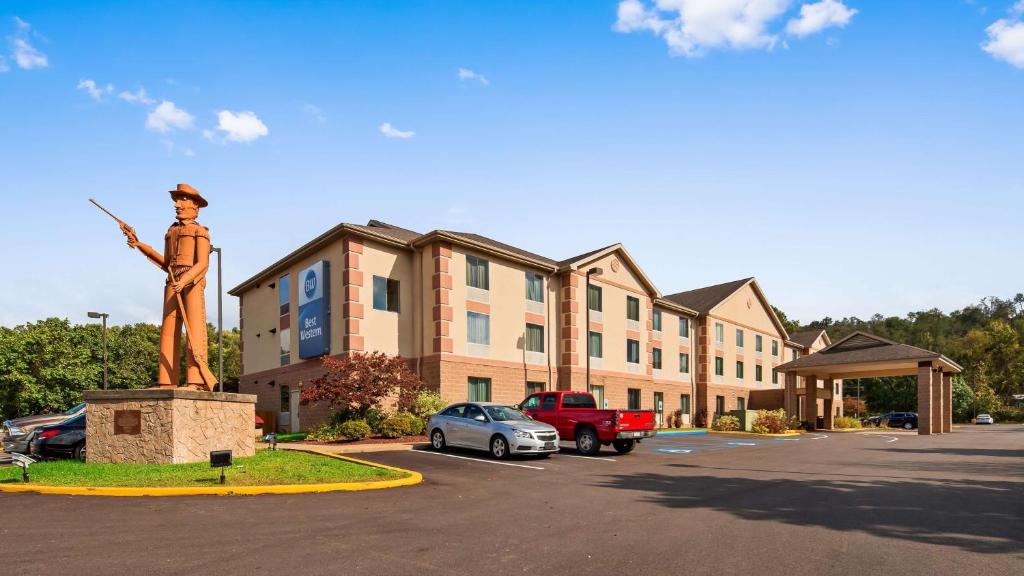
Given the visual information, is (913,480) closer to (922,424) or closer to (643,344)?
(643,344)

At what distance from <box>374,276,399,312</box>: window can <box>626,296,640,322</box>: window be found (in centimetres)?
1588

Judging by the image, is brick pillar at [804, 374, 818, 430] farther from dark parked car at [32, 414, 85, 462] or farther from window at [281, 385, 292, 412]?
dark parked car at [32, 414, 85, 462]

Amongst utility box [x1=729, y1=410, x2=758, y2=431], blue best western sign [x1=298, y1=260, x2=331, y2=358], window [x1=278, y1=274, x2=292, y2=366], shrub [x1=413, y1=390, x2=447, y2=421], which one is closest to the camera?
shrub [x1=413, y1=390, x2=447, y2=421]

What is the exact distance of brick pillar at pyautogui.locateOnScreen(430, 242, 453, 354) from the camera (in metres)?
30.4

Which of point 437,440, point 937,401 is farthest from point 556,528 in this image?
point 937,401

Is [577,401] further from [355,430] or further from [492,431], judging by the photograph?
[355,430]

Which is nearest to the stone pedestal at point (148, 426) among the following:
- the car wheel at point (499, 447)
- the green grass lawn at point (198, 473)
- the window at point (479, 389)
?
the green grass lawn at point (198, 473)

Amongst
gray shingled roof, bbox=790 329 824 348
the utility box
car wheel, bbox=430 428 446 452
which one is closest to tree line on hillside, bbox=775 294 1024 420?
gray shingled roof, bbox=790 329 824 348

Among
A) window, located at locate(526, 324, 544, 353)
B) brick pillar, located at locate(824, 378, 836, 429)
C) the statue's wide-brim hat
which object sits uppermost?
the statue's wide-brim hat

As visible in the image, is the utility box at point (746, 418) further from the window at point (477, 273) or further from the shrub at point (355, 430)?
the shrub at point (355, 430)

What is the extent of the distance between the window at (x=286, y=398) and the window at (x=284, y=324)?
4.10ft

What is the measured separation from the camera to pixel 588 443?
70.2 feet

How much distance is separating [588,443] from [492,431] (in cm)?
364

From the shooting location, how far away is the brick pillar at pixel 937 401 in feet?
141
